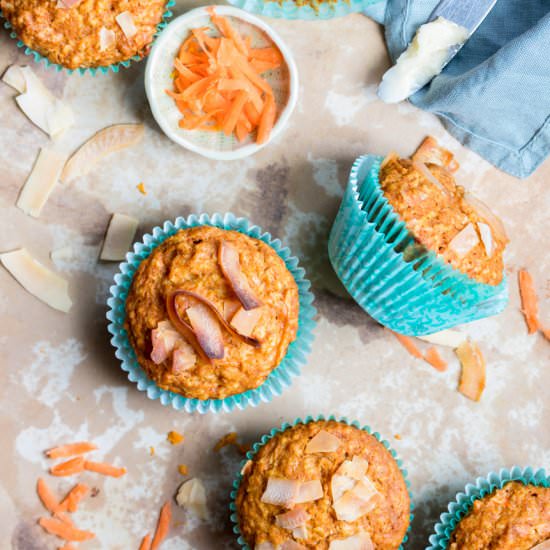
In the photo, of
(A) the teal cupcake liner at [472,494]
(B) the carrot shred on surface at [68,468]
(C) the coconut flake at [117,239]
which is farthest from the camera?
(C) the coconut flake at [117,239]

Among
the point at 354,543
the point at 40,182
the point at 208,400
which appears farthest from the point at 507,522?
the point at 40,182

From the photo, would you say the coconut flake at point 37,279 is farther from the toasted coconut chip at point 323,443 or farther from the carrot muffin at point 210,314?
the toasted coconut chip at point 323,443

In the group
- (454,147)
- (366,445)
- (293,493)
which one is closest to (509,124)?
(454,147)

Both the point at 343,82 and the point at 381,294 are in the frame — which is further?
the point at 343,82

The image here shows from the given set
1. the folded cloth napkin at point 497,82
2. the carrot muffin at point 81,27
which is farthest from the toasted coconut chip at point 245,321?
the folded cloth napkin at point 497,82

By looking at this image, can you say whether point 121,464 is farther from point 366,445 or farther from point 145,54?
point 145,54

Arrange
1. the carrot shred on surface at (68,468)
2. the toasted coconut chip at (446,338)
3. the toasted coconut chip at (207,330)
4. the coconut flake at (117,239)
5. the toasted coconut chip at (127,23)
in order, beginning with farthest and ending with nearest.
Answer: the toasted coconut chip at (446,338) → the coconut flake at (117,239) → the carrot shred on surface at (68,468) → the toasted coconut chip at (127,23) → the toasted coconut chip at (207,330)

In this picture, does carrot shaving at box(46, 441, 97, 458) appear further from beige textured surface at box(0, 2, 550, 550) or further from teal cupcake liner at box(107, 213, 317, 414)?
teal cupcake liner at box(107, 213, 317, 414)
